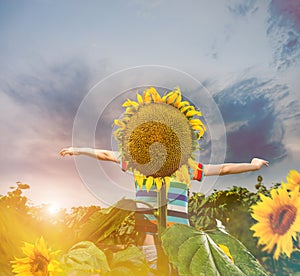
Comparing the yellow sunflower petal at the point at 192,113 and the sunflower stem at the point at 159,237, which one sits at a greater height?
the yellow sunflower petal at the point at 192,113

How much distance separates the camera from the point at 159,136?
319mm

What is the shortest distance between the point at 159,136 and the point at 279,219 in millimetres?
329

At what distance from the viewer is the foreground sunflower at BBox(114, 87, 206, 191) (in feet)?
1.04

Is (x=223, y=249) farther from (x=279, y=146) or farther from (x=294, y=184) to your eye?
(x=279, y=146)

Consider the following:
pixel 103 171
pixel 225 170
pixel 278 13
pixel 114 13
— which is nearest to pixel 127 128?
pixel 103 171

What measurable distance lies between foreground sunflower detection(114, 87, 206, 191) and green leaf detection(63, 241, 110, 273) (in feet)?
0.25

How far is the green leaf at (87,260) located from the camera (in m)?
0.28

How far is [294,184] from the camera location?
56 cm

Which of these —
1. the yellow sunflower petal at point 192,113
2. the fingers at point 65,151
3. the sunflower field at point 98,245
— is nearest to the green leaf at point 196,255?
the sunflower field at point 98,245

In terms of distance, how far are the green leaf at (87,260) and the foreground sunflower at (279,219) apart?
13.6 inches

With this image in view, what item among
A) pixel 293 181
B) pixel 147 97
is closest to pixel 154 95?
pixel 147 97

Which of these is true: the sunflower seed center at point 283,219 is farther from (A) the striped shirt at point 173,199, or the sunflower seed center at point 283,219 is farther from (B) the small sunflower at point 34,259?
(B) the small sunflower at point 34,259

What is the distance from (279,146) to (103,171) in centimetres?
50

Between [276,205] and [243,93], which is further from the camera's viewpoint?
[243,93]
